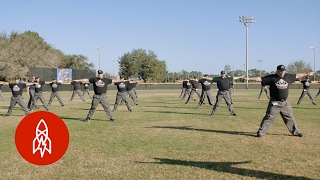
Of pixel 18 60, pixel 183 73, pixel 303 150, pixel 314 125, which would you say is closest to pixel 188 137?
pixel 303 150

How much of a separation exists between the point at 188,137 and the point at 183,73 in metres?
92.5

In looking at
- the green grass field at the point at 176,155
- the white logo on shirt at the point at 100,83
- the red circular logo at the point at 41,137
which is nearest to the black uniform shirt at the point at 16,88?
→ the green grass field at the point at 176,155

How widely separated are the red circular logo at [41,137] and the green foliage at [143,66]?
277 ft

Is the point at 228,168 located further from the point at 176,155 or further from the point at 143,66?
the point at 143,66

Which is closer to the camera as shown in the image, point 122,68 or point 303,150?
point 303,150

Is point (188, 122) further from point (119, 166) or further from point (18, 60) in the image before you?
point (18, 60)

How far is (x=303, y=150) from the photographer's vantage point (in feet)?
24.5

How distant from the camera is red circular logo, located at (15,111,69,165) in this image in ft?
10.5

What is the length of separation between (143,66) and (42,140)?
87649mm

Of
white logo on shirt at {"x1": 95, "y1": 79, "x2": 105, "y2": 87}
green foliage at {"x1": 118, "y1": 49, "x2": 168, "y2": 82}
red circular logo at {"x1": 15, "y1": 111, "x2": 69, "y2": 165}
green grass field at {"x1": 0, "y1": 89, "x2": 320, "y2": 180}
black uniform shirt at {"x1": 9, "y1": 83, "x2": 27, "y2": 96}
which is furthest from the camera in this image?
green foliage at {"x1": 118, "y1": 49, "x2": 168, "y2": 82}

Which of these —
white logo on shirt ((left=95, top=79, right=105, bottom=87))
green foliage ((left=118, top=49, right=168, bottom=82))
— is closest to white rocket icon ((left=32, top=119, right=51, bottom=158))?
white logo on shirt ((left=95, top=79, right=105, bottom=87))

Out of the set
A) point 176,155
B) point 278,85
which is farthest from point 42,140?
point 278,85

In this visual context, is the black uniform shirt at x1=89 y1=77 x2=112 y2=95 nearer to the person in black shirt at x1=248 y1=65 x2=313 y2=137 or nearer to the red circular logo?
the person in black shirt at x1=248 y1=65 x2=313 y2=137

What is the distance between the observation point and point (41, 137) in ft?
10.7
